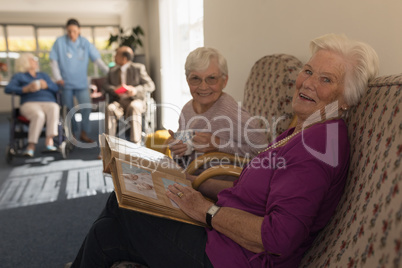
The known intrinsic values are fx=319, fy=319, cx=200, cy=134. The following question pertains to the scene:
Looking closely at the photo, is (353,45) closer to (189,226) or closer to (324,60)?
(324,60)

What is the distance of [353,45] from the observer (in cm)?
97

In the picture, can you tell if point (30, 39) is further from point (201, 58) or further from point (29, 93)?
point (201, 58)

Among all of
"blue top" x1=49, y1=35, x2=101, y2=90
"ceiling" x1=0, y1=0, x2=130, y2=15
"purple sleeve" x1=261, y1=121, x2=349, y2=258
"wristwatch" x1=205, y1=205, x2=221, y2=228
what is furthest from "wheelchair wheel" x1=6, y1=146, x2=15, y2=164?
"ceiling" x1=0, y1=0, x2=130, y2=15

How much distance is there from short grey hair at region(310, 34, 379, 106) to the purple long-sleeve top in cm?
10

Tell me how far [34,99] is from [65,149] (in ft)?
2.49

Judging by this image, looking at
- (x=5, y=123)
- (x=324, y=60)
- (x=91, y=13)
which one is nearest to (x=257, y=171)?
(x=324, y=60)

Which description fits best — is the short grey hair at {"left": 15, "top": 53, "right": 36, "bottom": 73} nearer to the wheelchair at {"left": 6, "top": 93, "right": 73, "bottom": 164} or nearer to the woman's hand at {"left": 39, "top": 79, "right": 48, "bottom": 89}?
the woman's hand at {"left": 39, "top": 79, "right": 48, "bottom": 89}

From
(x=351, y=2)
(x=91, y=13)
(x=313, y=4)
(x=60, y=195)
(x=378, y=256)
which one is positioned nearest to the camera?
(x=378, y=256)

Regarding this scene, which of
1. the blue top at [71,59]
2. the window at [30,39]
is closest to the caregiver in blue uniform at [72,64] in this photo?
the blue top at [71,59]

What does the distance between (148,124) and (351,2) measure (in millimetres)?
3831

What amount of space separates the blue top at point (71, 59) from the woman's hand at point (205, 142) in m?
3.50

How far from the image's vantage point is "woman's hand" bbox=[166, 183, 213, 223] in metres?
1.05

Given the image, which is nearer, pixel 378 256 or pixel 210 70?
pixel 378 256

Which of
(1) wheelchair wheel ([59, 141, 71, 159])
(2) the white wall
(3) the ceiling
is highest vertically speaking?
(3) the ceiling
